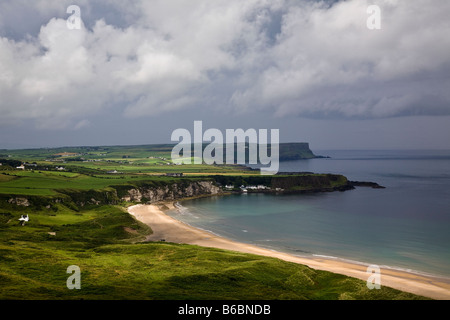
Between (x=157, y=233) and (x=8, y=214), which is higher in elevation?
(x=8, y=214)

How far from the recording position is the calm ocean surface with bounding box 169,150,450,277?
66.4 m

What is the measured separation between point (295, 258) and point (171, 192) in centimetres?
9069

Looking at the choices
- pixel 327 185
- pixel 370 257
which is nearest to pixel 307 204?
pixel 327 185

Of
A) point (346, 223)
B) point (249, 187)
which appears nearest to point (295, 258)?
point (346, 223)

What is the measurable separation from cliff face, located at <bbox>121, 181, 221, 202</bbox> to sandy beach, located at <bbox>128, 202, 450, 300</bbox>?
17.4m

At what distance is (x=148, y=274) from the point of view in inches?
1625

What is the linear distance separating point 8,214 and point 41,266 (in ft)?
137

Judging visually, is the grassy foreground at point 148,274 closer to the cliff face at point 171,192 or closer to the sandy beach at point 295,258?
the sandy beach at point 295,258

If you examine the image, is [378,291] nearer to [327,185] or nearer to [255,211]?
[255,211]

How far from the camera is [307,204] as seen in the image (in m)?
129

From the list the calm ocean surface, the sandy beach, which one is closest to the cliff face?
the calm ocean surface

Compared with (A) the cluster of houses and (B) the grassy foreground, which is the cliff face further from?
(B) the grassy foreground

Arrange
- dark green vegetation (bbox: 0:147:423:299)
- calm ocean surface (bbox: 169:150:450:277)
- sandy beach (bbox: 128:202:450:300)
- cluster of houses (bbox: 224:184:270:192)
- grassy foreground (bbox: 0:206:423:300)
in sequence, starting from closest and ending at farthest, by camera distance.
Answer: grassy foreground (bbox: 0:206:423:300) → dark green vegetation (bbox: 0:147:423:299) → sandy beach (bbox: 128:202:450:300) → calm ocean surface (bbox: 169:150:450:277) → cluster of houses (bbox: 224:184:270:192)

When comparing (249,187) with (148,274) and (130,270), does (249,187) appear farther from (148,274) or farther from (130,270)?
(148,274)
